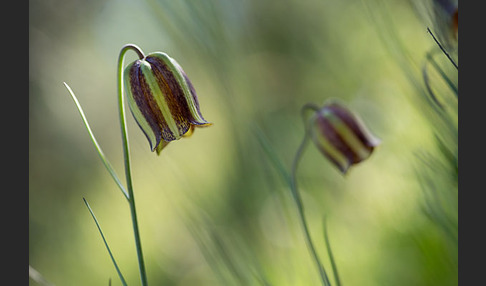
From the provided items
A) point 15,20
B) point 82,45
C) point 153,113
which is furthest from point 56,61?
point 153,113

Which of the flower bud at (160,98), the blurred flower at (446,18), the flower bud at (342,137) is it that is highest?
the flower bud at (160,98)

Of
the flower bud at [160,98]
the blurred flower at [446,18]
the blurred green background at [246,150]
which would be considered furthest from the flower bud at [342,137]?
the flower bud at [160,98]

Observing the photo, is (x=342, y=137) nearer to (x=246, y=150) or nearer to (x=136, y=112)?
(x=136, y=112)

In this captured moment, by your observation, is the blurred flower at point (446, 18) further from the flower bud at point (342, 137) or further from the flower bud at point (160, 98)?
the flower bud at point (160, 98)

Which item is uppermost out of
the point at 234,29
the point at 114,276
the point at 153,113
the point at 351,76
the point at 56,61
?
the point at 56,61

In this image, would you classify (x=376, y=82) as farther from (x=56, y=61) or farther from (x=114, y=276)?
(x=114, y=276)
